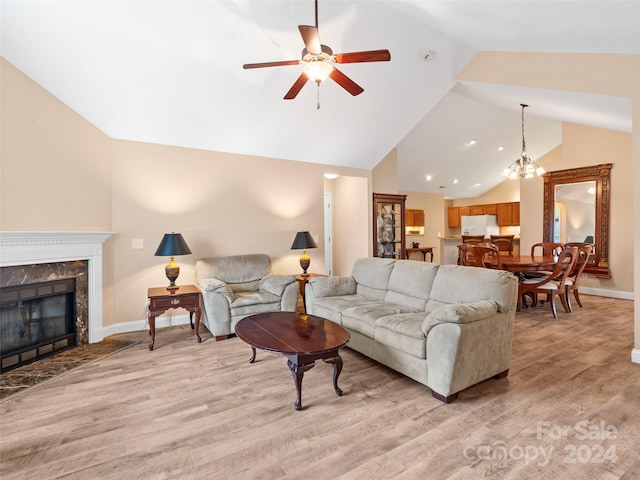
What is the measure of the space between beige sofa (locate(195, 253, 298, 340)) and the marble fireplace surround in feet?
3.73

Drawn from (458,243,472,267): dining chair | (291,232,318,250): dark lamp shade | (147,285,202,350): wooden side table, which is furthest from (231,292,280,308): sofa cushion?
(458,243,472,267): dining chair

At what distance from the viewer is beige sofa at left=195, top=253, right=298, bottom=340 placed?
3738 mm

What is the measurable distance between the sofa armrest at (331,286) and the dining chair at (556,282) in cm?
278

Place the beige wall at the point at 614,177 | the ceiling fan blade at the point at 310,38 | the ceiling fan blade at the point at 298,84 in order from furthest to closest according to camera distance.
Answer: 1. the beige wall at the point at 614,177
2. the ceiling fan blade at the point at 298,84
3. the ceiling fan blade at the point at 310,38

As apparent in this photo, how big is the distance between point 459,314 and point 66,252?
3.95 m

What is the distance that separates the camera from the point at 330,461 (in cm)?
177

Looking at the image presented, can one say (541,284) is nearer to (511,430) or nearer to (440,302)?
(440,302)

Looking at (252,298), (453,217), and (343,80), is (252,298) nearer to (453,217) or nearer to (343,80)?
(343,80)

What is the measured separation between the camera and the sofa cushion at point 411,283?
129 inches

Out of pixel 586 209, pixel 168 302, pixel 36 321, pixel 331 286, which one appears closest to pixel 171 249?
pixel 168 302

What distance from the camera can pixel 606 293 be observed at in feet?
19.7

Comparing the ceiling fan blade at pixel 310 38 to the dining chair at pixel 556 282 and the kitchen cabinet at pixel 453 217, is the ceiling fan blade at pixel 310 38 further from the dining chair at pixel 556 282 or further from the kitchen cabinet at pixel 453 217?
the kitchen cabinet at pixel 453 217

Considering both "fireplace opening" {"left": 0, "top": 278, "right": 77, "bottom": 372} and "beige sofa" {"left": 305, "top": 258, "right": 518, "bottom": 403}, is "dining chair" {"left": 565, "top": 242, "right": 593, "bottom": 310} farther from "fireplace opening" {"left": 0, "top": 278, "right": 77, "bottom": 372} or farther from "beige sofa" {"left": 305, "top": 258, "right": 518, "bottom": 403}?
"fireplace opening" {"left": 0, "top": 278, "right": 77, "bottom": 372}

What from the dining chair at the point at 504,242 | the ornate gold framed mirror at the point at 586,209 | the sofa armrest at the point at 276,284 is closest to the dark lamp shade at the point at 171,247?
the sofa armrest at the point at 276,284
